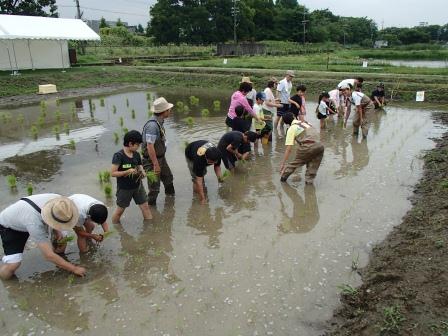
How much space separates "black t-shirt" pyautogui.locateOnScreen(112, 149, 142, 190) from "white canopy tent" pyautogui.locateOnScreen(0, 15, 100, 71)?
20.7 m

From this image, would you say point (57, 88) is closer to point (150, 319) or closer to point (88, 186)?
point (88, 186)

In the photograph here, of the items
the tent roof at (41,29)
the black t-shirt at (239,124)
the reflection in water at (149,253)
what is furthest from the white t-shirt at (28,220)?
the tent roof at (41,29)

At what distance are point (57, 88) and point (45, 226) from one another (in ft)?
62.8

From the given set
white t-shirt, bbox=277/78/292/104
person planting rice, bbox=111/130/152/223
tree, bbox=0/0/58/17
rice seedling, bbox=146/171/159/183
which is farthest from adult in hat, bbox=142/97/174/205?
tree, bbox=0/0/58/17

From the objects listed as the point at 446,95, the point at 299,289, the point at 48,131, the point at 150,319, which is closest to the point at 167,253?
the point at 150,319

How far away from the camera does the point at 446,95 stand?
15281 millimetres

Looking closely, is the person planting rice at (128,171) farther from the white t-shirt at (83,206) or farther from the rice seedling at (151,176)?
the white t-shirt at (83,206)

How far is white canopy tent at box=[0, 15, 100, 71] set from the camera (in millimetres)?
22906

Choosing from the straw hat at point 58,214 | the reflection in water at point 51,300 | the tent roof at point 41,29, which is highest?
the tent roof at point 41,29

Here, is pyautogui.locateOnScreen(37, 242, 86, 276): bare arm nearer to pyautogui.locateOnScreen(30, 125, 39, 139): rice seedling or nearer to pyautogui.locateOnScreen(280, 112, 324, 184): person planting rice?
pyautogui.locateOnScreen(280, 112, 324, 184): person planting rice

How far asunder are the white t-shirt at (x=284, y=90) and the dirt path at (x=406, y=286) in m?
5.25

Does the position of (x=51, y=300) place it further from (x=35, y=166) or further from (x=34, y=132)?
(x=34, y=132)

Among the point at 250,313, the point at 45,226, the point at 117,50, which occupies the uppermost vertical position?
the point at 117,50

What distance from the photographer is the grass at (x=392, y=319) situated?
3.31m
